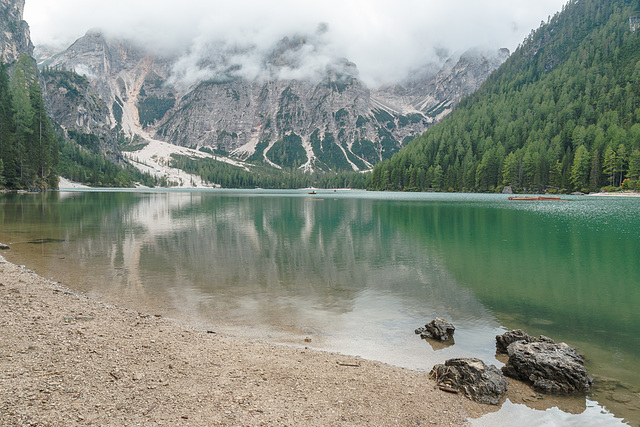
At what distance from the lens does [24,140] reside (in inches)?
4446

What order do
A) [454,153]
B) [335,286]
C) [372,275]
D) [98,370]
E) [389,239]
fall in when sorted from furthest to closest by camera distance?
[454,153] → [389,239] → [372,275] → [335,286] → [98,370]

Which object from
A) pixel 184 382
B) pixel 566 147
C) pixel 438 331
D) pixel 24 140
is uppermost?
pixel 566 147

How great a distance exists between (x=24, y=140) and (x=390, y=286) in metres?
136

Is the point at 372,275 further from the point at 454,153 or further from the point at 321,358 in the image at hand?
the point at 454,153

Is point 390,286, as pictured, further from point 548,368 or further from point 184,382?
point 184,382

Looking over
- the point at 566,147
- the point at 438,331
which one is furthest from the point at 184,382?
the point at 566,147

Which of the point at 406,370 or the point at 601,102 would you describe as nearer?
the point at 406,370

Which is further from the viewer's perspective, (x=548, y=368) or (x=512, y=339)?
(x=512, y=339)

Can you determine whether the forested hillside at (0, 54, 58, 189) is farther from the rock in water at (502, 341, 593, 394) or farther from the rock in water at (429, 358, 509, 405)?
the rock in water at (502, 341, 593, 394)

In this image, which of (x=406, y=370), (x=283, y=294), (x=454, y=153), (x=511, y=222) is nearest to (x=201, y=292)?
(x=283, y=294)

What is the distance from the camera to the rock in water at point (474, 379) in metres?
8.71

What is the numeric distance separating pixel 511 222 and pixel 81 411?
54611mm

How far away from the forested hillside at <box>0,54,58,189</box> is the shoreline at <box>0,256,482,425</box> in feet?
383

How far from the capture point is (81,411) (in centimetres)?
639
